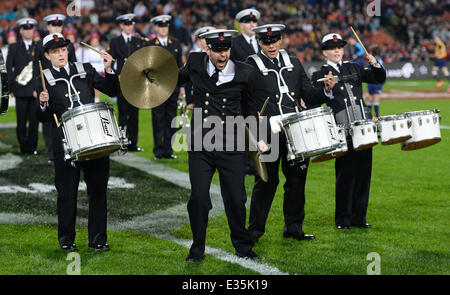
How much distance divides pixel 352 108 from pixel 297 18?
1085 inches

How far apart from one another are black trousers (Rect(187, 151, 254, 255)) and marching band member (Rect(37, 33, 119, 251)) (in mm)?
908

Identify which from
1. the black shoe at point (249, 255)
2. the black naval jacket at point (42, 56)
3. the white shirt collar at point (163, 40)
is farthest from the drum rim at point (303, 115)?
the white shirt collar at point (163, 40)

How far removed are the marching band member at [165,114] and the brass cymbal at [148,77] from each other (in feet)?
19.4

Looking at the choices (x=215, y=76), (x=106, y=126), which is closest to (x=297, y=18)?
(x=215, y=76)

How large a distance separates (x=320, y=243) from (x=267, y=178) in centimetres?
88

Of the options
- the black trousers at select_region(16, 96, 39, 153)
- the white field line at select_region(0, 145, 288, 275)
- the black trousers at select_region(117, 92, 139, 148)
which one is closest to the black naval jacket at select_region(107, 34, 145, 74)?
the black trousers at select_region(117, 92, 139, 148)

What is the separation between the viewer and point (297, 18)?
34094 millimetres

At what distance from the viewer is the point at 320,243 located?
→ 6805mm

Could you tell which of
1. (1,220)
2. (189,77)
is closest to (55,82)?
(189,77)

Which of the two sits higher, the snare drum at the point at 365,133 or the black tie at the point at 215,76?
the black tie at the point at 215,76

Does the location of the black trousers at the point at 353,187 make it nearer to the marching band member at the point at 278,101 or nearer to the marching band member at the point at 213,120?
the marching band member at the point at 278,101

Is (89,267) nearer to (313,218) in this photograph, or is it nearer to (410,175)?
(313,218)

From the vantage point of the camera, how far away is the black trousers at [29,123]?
488 inches

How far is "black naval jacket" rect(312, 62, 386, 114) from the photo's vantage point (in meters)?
7.16
